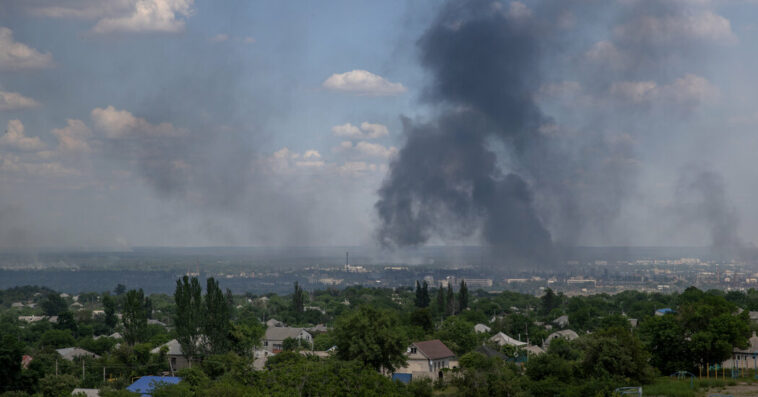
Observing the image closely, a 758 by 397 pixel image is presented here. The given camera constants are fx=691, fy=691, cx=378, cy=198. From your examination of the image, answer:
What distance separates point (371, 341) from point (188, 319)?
44.1 feet

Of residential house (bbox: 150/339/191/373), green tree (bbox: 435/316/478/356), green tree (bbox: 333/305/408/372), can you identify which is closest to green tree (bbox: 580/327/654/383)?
green tree (bbox: 333/305/408/372)

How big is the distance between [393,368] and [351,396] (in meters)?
12.5

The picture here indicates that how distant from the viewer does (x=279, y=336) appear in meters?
64.8

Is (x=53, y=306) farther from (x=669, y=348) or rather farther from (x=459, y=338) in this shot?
(x=669, y=348)

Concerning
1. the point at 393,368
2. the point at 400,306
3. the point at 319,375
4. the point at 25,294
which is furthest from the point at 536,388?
the point at 25,294

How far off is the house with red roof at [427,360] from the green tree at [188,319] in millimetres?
13288

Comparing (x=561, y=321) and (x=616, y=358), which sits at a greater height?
(x=616, y=358)

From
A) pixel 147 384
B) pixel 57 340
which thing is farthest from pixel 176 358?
pixel 57 340

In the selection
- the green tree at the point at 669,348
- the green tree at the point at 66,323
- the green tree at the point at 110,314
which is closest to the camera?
the green tree at the point at 669,348

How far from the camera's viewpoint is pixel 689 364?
38750 millimetres

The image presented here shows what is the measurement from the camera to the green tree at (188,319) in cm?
4472

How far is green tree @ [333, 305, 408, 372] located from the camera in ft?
126

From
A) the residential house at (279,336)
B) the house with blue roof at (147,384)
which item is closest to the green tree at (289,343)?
the residential house at (279,336)

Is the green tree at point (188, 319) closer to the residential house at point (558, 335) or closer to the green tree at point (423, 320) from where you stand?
the green tree at point (423, 320)
